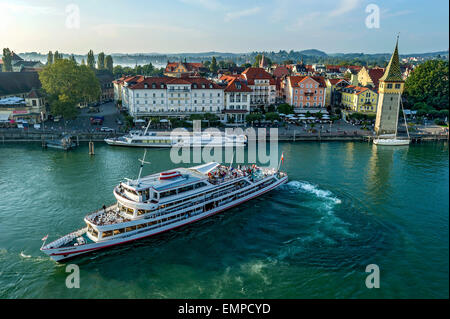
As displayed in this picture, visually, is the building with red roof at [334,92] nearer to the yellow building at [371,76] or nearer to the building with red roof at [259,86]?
the yellow building at [371,76]

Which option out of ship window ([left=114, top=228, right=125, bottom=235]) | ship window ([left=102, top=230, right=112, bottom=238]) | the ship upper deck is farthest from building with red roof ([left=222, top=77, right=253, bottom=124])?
ship window ([left=102, top=230, right=112, bottom=238])

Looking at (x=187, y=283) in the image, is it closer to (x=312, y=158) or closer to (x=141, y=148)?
(x=312, y=158)

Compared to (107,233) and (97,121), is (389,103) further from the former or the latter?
(107,233)

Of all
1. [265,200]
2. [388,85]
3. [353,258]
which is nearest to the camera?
[353,258]

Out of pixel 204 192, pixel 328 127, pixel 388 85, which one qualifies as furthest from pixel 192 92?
pixel 204 192
